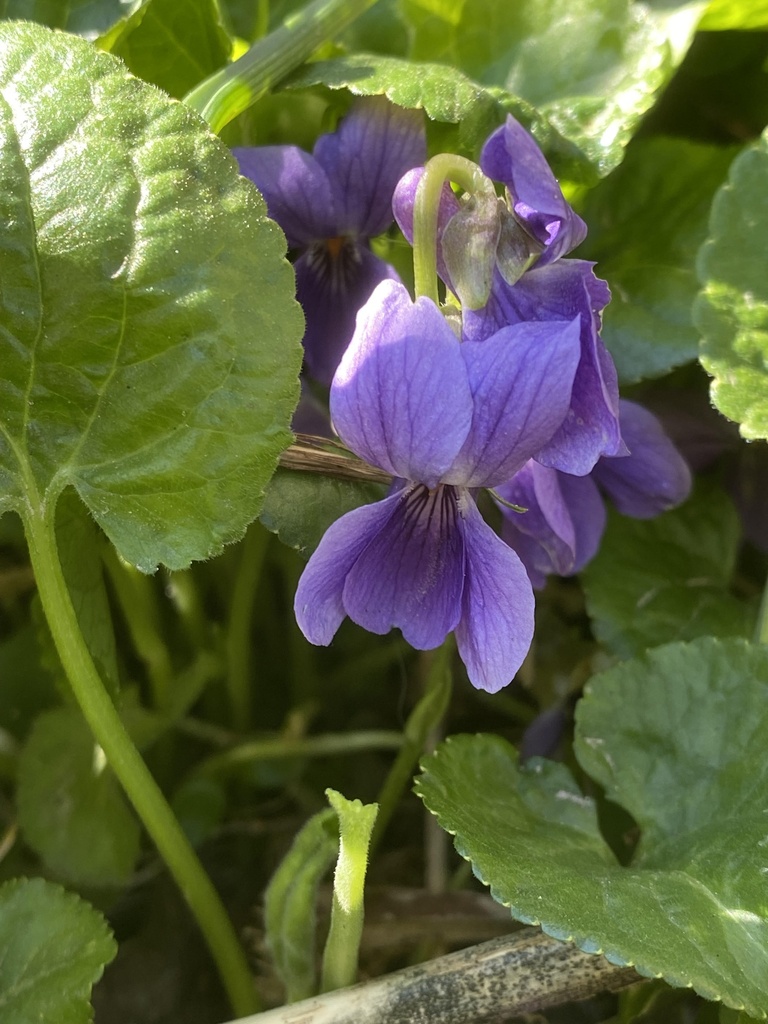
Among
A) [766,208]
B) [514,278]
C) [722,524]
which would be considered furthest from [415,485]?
[722,524]

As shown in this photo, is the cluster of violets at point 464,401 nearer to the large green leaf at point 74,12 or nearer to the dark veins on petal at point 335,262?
the dark veins on petal at point 335,262

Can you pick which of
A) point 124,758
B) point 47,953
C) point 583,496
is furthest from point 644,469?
point 47,953

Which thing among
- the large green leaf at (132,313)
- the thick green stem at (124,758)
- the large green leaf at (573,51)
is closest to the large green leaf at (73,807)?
the thick green stem at (124,758)

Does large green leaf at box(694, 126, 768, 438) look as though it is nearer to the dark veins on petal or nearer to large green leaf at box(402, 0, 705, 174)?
large green leaf at box(402, 0, 705, 174)

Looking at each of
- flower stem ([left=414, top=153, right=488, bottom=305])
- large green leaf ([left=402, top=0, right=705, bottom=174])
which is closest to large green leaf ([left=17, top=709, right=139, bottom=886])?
flower stem ([left=414, top=153, right=488, bottom=305])

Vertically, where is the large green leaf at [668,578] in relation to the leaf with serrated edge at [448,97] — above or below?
below

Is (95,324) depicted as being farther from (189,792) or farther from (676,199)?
(676,199)

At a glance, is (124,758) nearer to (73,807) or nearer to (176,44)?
(73,807)

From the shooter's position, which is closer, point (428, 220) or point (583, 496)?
point (428, 220)
